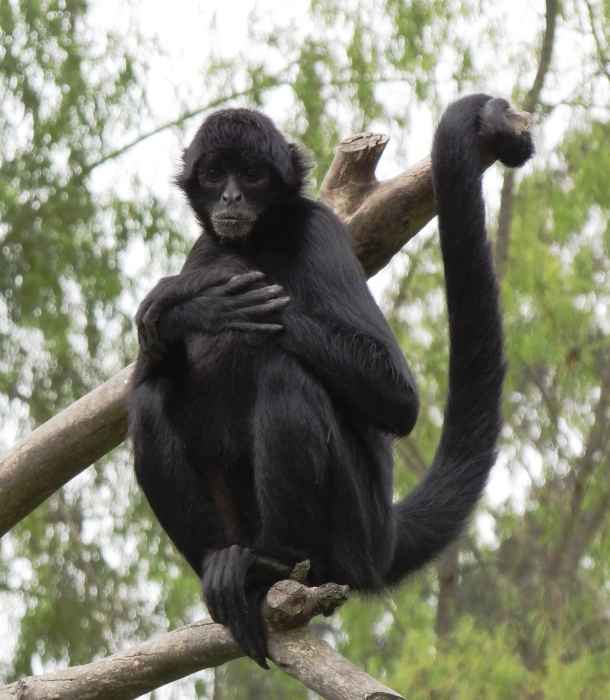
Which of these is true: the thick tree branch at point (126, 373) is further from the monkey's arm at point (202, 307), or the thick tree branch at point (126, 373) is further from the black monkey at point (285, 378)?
the monkey's arm at point (202, 307)

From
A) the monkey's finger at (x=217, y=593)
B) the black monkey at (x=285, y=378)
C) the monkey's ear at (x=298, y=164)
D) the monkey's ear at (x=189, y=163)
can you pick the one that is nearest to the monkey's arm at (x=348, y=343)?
the black monkey at (x=285, y=378)

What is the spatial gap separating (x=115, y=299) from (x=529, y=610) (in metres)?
5.94

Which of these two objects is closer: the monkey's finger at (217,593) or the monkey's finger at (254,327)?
the monkey's finger at (217,593)

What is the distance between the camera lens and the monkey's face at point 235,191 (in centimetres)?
596

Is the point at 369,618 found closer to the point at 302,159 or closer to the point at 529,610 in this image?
the point at 529,610

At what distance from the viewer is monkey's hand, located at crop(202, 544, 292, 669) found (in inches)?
210

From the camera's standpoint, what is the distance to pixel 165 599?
44.5 ft

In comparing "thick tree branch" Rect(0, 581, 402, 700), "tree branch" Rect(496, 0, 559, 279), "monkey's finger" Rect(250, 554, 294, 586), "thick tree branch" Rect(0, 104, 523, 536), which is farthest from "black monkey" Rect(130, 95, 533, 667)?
"tree branch" Rect(496, 0, 559, 279)

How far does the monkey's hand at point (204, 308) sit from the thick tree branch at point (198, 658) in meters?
1.06

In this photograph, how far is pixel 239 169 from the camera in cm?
606

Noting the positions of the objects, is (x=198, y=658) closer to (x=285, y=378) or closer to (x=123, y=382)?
(x=285, y=378)

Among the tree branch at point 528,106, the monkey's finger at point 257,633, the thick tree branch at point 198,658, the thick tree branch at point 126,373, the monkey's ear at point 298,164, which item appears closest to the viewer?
the thick tree branch at point 198,658

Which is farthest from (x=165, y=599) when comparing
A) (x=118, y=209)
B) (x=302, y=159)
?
(x=302, y=159)

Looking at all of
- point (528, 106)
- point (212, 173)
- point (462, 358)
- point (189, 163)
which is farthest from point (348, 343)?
point (528, 106)
